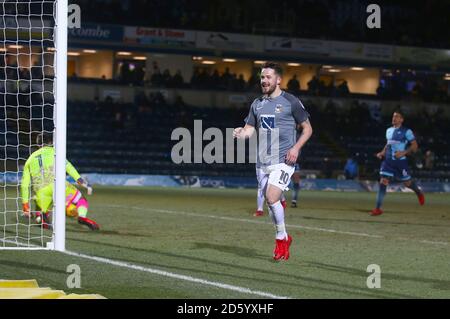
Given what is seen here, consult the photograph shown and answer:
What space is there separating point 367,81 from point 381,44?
5.55 metres

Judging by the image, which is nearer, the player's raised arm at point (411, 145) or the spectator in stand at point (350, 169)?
the player's raised arm at point (411, 145)

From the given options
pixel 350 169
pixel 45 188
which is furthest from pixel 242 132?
pixel 350 169

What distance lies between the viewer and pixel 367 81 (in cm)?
4619

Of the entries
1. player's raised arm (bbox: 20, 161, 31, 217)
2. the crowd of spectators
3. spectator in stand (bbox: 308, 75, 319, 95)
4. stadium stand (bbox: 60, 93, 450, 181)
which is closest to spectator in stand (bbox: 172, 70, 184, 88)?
stadium stand (bbox: 60, 93, 450, 181)

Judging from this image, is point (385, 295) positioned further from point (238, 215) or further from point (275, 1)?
point (275, 1)

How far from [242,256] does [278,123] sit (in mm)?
1592

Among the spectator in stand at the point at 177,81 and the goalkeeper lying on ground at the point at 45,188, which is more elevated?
the spectator in stand at the point at 177,81

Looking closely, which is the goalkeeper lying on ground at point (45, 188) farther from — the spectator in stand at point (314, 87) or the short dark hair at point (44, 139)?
the spectator in stand at point (314, 87)

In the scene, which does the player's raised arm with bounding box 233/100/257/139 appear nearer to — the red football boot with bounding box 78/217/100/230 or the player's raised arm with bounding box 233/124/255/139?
the player's raised arm with bounding box 233/124/255/139

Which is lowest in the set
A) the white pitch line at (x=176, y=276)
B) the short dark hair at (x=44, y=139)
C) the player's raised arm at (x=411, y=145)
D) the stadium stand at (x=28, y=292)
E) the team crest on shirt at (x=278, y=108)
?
the white pitch line at (x=176, y=276)

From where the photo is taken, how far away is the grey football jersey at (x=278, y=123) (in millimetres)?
9914

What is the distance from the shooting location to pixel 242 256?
1016cm

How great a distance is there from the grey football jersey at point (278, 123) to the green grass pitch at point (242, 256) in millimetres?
1196

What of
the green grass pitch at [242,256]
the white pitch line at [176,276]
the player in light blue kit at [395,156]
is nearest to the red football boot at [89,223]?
the green grass pitch at [242,256]
